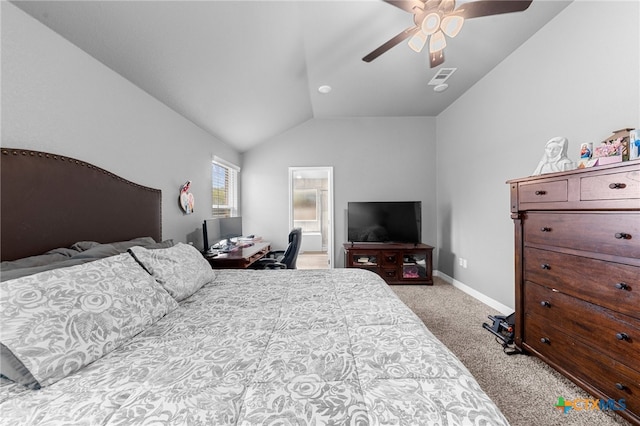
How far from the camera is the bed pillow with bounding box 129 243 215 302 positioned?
151cm

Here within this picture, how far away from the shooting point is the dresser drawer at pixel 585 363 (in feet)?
4.33

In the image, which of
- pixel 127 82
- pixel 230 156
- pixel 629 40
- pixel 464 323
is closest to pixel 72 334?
pixel 127 82

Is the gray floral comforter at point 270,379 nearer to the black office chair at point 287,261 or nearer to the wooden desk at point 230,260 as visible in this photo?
the wooden desk at point 230,260

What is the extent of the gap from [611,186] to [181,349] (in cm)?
227

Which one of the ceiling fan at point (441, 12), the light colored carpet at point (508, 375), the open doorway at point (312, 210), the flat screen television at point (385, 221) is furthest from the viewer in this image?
the open doorway at point (312, 210)

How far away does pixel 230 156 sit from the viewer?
173 inches

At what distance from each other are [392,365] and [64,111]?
2.33 metres

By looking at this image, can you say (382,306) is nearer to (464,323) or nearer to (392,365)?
(392,365)

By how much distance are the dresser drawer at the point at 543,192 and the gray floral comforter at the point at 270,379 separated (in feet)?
4.51

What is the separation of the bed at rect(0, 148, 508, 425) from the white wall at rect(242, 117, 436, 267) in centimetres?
325

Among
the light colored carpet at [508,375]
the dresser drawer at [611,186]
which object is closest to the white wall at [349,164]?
the light colored carpet at [508,375]

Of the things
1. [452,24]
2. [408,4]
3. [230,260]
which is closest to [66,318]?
[230,260]

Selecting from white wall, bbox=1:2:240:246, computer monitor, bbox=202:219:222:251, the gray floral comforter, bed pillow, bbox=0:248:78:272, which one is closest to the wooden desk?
computer monitor, bbox=202:219:222:251

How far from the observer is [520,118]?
105 inches
